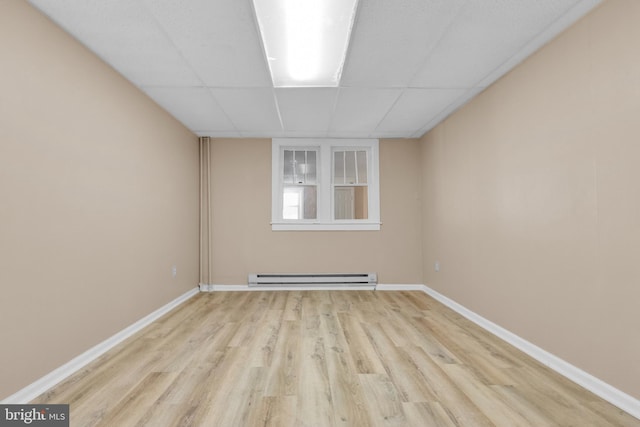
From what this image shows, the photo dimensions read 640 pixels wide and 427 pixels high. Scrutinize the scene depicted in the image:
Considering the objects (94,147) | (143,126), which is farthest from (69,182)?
(143,126)

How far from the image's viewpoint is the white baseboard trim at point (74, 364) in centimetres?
184

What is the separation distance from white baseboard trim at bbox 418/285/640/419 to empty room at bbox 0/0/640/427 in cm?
1

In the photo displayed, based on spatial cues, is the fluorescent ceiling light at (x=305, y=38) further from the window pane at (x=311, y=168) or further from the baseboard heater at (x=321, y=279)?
the baseboard heater at (x=321, y=279)

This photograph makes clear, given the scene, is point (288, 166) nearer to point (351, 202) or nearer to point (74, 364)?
point (351, 202)

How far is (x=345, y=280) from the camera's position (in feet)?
16.4

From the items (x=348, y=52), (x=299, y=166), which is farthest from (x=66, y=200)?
(x=299, y=166)

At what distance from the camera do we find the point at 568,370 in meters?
2.16

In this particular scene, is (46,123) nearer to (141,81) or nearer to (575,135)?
(141,81)

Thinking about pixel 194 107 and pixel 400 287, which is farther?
pixel 400 287

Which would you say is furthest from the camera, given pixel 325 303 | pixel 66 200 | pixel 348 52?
pixel 325 303

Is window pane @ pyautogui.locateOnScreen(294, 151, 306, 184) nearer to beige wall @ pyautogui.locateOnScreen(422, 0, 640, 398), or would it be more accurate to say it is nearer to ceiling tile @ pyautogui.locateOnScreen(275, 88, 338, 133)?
ceiling tile @ pyautogui.locateOnScreen(275, 88, 338, 133)

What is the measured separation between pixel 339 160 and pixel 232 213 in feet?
6.24

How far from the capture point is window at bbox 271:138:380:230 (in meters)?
5.03
